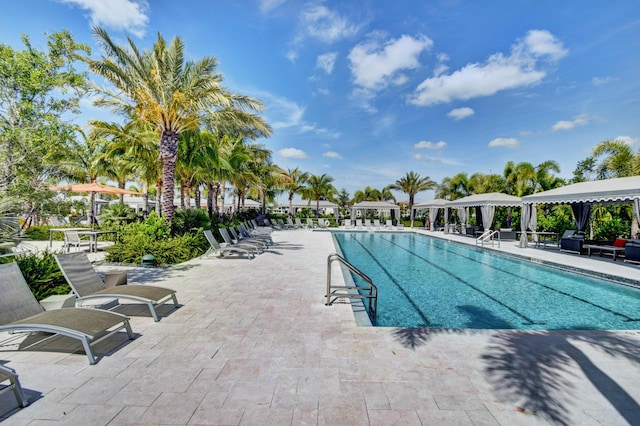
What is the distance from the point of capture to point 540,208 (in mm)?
21781

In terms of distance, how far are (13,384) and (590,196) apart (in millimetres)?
15119

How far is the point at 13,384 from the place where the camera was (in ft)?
7.44

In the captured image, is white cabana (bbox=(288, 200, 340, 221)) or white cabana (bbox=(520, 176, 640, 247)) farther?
white cabana (bbox=(288, 200, 340, 221))

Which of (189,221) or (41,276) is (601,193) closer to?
(189,221)

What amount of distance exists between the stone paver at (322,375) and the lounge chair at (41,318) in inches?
13.1

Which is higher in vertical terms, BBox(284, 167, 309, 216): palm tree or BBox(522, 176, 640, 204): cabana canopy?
BBox(284, 167, 309, 216): palm tree

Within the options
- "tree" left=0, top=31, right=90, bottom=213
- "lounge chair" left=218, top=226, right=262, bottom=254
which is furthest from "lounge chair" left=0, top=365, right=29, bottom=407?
"lounge chair" left=218, top=226, right=262, bottom=254

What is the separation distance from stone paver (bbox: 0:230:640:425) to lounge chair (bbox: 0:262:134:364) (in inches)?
13.1

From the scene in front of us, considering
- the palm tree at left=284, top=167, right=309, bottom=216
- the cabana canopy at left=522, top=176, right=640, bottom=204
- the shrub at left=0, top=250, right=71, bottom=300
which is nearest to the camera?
the shrub at left=0, top=250, right=71, bottom=300

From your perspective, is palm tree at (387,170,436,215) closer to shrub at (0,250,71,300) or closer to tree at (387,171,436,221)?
tree at (387,171,436,221)

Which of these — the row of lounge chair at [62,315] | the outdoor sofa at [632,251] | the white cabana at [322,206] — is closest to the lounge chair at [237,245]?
the row of lounge chair at [62,315]

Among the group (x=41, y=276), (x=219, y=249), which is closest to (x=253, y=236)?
(x=219, y=249)

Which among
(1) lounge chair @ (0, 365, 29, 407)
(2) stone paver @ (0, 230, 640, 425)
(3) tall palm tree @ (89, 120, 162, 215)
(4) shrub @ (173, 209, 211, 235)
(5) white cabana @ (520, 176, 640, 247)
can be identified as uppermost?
(3) tall palm tree @ (89, 120, 162, 215)

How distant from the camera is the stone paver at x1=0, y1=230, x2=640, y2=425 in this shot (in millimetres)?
2285
